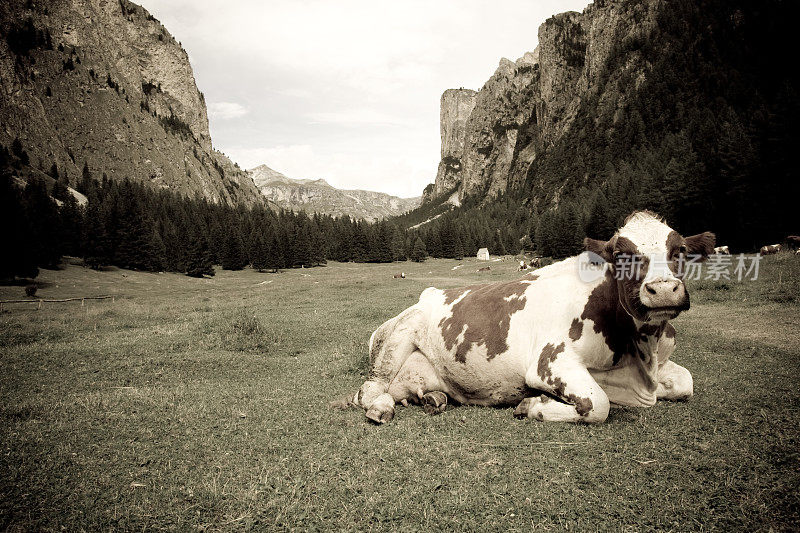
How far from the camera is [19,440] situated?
5.04 metres

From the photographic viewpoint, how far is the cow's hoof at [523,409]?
5.57m

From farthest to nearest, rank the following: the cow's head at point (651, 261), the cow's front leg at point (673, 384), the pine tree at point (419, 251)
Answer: the pine tree at point (419, 251), the cow's front leg at point (673, 384), the cow's head at point (651, 261)

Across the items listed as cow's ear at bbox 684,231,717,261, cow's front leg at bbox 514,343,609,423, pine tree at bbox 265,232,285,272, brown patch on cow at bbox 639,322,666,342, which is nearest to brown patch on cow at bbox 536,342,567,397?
cow's front leg at bbox 514,343,609,423

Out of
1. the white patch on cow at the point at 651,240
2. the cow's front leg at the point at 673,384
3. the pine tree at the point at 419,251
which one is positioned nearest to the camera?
the white patch on cow at the point at 651,240

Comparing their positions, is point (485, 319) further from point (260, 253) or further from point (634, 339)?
point (260, 253)

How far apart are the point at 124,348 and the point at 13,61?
7691 inches

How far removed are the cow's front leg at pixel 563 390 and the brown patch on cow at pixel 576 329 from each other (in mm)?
202

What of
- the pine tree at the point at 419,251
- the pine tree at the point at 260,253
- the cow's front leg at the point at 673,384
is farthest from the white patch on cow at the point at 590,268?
the pine tree at the point at 419,251

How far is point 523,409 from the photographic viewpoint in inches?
221

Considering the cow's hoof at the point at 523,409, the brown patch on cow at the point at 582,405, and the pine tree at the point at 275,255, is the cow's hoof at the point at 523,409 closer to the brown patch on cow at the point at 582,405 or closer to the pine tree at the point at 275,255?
the brown patch on cow at the point at 582,405

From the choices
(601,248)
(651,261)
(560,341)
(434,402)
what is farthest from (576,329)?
(434,402)

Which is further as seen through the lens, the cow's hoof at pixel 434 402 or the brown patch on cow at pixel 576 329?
the cow's hoof at pixel 434 402

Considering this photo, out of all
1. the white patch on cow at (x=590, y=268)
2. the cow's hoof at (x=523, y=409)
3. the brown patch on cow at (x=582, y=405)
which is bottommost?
the cow's hoof at (x=523, y=409)

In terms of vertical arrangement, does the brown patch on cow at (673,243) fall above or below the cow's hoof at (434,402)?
above
